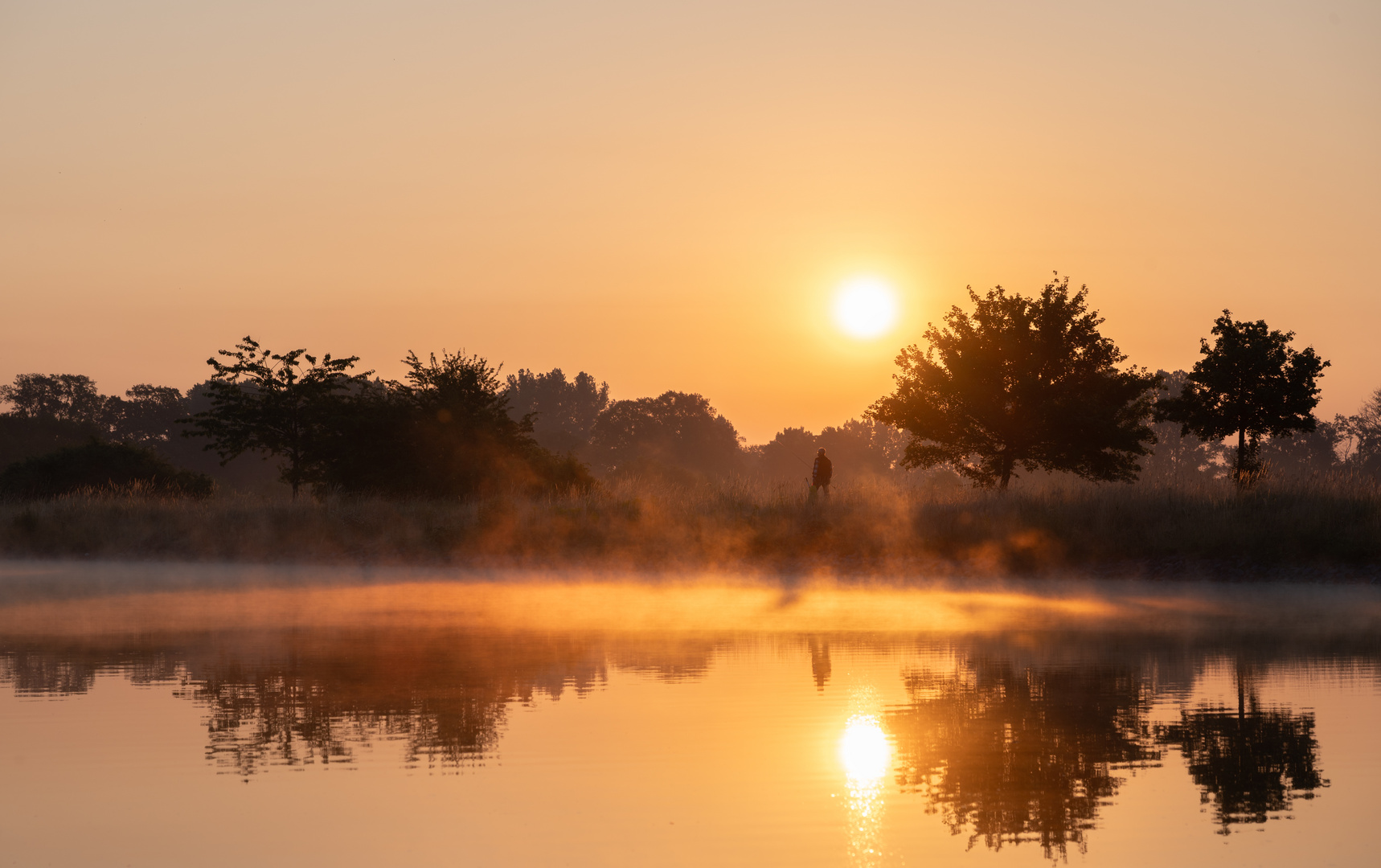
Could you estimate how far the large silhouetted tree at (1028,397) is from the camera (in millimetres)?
40938

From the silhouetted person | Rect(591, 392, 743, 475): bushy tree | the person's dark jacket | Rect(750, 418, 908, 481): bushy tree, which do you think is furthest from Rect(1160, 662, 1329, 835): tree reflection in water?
Rect(750, 418, 908, 481): bushy tree

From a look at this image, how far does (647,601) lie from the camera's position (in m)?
21.8

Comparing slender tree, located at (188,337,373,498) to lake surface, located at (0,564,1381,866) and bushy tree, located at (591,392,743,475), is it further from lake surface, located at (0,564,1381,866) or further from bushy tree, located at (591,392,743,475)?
bushy tree, located at (591,392,743,475)

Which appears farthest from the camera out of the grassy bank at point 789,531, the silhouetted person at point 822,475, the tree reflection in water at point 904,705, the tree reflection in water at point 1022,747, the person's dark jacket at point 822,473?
the person's dark jacket at point 822,473

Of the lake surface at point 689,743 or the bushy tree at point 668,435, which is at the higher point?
the bushy tree at point 668,435

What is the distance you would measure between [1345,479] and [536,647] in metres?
23.4

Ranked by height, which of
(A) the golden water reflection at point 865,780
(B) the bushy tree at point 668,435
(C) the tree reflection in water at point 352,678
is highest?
(B) the bushy tree at point 668,435

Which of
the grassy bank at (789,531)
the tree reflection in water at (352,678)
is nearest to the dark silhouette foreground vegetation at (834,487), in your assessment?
the grassy bank at (789,531)

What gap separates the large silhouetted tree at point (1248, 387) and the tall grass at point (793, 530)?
10674 mm

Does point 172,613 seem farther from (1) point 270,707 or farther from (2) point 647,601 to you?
(1) point 270,707

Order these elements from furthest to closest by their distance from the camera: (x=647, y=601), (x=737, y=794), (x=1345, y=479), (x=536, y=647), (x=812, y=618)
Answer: (x=1345, y=479) → (x=647, y=601) → (x=812, y=618) → (x=536, y=647) → (x=737, y=794)

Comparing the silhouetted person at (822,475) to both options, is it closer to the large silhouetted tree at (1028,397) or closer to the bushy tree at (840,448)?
the large silhouetted tree at (1028,397)

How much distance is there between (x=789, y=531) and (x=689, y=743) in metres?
22.1

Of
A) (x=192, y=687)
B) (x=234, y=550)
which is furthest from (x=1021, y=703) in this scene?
(x=234, y=550)
